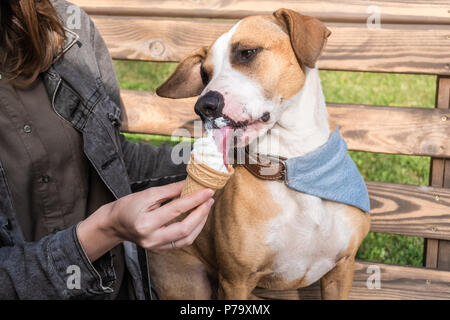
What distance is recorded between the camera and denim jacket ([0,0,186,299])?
1555mm

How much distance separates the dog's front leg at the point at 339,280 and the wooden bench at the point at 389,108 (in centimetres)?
29

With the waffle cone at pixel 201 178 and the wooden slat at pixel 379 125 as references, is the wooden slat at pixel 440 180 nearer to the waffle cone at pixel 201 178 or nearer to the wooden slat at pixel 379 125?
the wooden slat at pixel 379 125

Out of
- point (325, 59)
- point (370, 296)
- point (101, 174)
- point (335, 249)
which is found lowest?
point (370, 296)

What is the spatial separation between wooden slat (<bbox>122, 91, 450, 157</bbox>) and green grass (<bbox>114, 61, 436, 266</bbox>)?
30.7 inches

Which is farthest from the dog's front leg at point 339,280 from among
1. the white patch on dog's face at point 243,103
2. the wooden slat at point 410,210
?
the white patch on dog's face at point 243,103

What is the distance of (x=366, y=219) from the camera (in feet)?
6.20

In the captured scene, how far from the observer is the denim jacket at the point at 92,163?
155 centimetres

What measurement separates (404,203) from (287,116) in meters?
0.77

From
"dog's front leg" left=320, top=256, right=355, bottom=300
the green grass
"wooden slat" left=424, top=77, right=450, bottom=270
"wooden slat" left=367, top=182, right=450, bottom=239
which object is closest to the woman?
"dog's front leg" left=320, top=256, right=355, bottom=300

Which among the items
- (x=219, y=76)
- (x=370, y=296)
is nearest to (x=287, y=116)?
(x=219, y=76)

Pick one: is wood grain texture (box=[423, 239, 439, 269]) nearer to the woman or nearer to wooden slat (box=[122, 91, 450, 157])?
wooden slat (box=[122, 91, 450, 157])

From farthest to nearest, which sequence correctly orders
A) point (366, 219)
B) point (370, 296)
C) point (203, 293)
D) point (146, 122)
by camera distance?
point (146, 122) → point (370, 296) → point (203, 293) → point (366, 219)

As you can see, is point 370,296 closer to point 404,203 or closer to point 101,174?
point 404,203

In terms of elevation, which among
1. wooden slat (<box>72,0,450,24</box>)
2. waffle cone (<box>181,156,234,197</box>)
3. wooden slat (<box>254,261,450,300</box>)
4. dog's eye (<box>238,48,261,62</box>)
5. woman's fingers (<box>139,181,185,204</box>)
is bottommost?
wooden slat (<box>254,261,450,300</box>)
